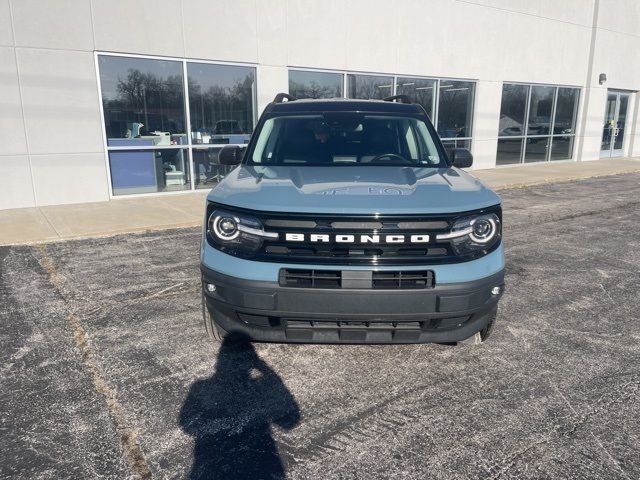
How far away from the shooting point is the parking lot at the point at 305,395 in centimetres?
245

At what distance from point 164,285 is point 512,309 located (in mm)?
3557

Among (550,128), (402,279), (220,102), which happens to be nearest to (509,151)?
(550,128)

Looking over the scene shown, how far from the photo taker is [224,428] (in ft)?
8.86

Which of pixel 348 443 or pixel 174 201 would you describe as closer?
pixel 348 443

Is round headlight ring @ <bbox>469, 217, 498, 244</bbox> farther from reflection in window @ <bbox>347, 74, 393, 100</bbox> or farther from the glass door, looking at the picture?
the glass door

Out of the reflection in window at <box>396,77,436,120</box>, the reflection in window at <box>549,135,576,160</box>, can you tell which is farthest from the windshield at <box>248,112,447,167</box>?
the reflection in window at <box>549,135,576,160</box>

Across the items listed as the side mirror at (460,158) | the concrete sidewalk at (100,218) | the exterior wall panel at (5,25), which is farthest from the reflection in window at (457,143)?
the exterior wall panel at (5,25)

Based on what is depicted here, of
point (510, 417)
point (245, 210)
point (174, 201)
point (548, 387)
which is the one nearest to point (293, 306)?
point (245, 210)

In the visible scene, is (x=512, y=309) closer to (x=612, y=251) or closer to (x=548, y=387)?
(x=548, y=387)

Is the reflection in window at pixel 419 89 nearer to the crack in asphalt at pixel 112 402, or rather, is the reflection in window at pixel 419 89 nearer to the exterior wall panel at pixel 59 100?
the exterior wall panel at pixel 59 100

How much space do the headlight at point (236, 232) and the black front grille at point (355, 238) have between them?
5cm

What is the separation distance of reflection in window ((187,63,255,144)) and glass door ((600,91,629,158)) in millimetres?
16496

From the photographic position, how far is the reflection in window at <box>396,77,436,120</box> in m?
13.9

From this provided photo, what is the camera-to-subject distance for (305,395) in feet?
9.94
